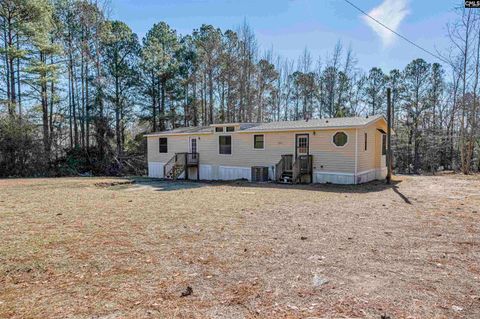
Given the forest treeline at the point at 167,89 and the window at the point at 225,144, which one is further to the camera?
the forest treeline at the point at 167,89

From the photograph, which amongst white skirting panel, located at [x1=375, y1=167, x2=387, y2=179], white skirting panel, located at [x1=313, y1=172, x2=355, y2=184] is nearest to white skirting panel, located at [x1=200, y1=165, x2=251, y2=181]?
white skirting panel, located at [x1=313, y1=172, x2=355, y2=184]

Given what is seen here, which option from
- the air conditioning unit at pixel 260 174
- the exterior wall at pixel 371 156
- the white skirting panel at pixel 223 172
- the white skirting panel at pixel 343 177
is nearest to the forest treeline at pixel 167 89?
the exterior wall at pixel 371 156

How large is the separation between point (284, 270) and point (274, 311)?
94 cm

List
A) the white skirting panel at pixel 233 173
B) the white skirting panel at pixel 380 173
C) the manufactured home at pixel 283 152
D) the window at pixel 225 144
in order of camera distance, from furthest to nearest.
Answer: the window at pixel 225 144 → the white skirting panel at pixel 233 173 → the white skirting panel at pixel 380 173 → the manufactured home at pixel 283 152

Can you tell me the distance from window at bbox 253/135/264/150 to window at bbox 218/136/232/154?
5.47 feet

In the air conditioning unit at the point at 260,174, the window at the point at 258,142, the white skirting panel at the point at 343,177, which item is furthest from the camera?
the window at the point at 258,142

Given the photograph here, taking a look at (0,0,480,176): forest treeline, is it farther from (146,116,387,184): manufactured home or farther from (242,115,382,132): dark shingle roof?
(242,115,382,132): dark shingle roof

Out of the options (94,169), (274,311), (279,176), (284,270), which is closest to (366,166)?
(279,176)

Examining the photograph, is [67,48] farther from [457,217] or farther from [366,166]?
[457,217]

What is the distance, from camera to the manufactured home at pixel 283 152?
1366 cm

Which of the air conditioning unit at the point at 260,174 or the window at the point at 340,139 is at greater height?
the window at the point at 340,139

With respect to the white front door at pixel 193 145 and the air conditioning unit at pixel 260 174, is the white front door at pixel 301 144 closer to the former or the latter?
the air conditioning unit at pixel 260 174

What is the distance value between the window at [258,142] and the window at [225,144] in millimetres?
1669

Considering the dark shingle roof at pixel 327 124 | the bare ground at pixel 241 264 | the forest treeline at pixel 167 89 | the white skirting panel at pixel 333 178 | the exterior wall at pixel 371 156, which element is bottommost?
the bare ground at pixel 241 264
